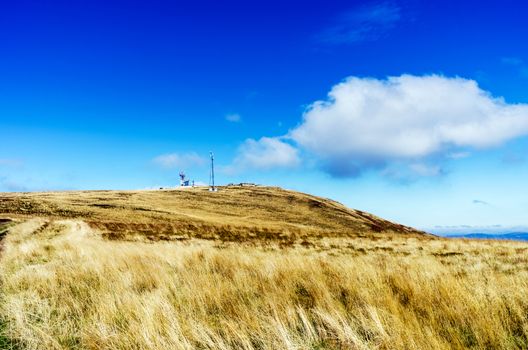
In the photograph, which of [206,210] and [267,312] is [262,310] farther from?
[206,210]

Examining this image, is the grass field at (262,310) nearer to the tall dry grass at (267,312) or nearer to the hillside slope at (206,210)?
the tall dry grass at (267,312)

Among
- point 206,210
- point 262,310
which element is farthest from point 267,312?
point 206,210

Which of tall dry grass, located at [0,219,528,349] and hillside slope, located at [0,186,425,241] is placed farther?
hillside slope, located at [0,186,425,241]

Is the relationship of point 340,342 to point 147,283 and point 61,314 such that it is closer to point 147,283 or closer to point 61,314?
point 61,314

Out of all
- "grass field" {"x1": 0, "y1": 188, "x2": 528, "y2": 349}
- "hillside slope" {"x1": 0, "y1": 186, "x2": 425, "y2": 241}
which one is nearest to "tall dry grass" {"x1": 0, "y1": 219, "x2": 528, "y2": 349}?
"grass field" {"x1": 0, "y1": 188, "x2": 528, "y2": 349}

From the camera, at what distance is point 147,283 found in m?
6.98

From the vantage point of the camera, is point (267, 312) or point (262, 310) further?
point (262, 310)

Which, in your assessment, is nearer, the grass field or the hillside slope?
the grass field

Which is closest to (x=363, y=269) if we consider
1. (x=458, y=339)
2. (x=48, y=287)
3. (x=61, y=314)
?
(x=458, y=339)

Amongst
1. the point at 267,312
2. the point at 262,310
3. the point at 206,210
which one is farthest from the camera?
the point at 206,210

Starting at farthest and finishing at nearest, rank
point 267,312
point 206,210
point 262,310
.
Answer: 1. point 206,210
2. point 262,310
3. point 267,312

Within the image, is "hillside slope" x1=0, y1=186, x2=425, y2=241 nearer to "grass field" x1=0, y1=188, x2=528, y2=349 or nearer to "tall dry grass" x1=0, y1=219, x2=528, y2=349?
"grass field" x1=0, y1=188, x2=528, y2=349

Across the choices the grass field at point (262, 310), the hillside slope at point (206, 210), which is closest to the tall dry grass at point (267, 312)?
the grass field at point (262, 310)

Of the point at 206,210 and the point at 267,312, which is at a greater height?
the point at 267,312
